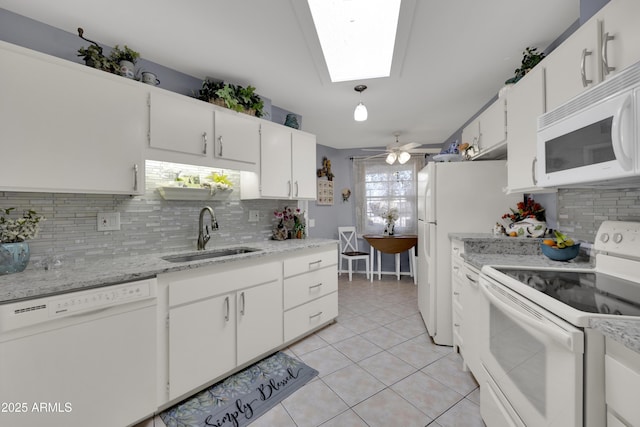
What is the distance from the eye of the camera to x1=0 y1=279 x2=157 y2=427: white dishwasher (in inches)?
43.4

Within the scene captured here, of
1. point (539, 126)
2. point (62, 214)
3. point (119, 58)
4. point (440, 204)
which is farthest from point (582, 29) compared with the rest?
point (62, 214)

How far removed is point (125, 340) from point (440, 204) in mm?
2420

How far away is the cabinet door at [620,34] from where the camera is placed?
0.99 m

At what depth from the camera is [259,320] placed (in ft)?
6.64

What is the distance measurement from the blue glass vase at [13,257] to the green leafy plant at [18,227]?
0.04m

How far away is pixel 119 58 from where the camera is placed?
175 centimetres

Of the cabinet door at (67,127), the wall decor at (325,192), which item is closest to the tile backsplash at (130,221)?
the cabinet door at (67,127)

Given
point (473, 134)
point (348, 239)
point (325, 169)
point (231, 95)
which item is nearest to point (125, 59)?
point (231, 95)

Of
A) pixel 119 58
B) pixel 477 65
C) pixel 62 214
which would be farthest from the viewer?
pixel 477 65

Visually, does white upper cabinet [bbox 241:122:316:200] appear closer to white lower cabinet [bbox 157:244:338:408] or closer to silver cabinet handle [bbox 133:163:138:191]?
white lower cabinet [bbox 157:244:338:408]

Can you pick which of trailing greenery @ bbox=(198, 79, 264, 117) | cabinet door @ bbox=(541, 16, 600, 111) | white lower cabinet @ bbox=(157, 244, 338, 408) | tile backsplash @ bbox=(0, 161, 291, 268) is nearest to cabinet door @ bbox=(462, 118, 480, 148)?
cabinet door @ bbox=(541, 16, 600, 111)

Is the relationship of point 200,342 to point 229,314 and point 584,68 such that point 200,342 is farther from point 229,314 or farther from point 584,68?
point 584,68

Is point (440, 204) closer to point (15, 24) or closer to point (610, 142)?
point (610, 142)

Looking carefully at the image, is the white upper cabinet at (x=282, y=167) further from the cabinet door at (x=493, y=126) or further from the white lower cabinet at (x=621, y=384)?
the white lower cabinet at (x=621, y=384)
